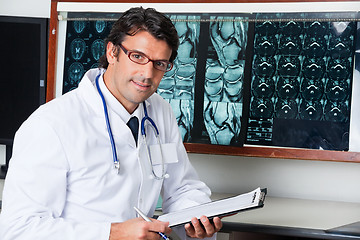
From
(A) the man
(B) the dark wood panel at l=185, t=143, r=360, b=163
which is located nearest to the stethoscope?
(A) the man

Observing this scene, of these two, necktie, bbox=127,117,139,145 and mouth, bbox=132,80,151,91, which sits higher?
mouth, bbox=132,80,151,91

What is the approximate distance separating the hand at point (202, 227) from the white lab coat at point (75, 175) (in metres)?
0.16

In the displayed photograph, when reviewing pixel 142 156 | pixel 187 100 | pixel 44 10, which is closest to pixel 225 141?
pixel 187 100

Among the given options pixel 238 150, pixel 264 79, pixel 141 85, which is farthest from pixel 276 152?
pixel 141 85

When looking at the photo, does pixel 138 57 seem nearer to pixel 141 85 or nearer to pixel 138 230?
pixel 141 85

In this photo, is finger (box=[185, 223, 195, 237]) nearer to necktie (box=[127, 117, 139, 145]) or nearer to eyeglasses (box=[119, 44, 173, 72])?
necktie (box=[127, 117, 139, 145])

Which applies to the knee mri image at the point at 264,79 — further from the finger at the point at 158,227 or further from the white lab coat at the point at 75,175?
the finger at the point at 158,227

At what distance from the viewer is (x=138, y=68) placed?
1391 mm

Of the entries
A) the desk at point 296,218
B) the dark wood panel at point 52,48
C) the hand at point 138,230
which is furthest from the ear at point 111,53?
the dark wood panel at point 52,48

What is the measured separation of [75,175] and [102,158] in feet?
0.29

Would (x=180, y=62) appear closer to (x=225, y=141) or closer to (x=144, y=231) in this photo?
(x=225, y=141)

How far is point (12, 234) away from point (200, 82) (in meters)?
0.97

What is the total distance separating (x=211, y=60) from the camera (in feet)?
6.55

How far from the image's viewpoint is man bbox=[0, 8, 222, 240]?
4.20ft
